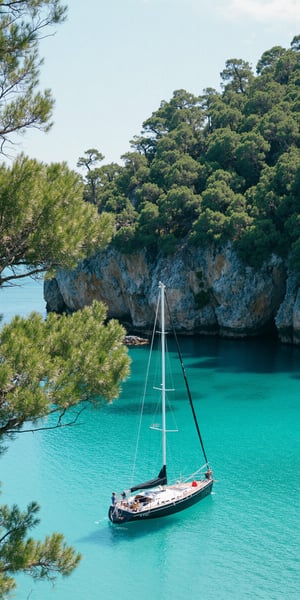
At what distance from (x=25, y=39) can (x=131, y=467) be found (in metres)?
17.7

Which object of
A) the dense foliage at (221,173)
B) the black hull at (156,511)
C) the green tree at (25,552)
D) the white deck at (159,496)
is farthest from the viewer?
the dense foliage at (221,173)

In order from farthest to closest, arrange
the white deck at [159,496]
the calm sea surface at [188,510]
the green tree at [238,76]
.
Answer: the green tree at [238,76] < the white deck at [159,496] < the calm sea surface at [188,510]

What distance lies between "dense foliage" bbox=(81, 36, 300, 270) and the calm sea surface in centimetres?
1523

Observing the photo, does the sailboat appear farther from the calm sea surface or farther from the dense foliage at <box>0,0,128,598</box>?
the dense foliage at <box>0,0,128,598</box>

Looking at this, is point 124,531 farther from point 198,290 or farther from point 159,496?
point 198,290

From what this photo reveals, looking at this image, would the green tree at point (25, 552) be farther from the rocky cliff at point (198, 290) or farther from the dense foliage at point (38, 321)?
the rocky cliff at point (198, 290)

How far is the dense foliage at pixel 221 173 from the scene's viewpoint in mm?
43531

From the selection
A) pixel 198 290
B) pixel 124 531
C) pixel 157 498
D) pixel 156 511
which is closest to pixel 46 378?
pixel 124 531

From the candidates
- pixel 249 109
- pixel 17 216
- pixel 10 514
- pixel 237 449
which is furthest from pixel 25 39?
pixel 249 109

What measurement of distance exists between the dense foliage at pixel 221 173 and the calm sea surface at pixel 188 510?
15.2 m

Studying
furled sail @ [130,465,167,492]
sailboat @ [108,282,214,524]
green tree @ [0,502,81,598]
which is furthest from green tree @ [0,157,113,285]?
furled sail @ [130,465,167,492]

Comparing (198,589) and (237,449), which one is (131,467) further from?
(198,589)

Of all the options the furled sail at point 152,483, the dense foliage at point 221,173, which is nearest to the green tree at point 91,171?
the dense foliage at point 221,173

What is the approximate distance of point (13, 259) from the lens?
7.82 meters
